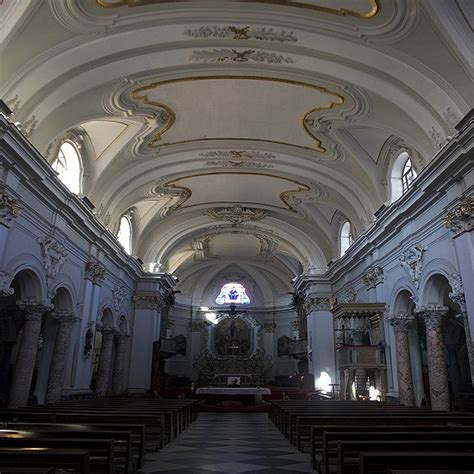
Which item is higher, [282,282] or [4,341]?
[282,282]

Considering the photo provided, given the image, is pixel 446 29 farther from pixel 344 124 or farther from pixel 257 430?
pixel 257 430

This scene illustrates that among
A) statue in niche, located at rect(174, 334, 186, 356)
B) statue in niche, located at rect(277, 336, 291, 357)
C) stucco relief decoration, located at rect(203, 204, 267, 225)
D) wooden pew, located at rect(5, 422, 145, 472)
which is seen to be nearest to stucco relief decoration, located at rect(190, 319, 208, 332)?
statue in niche, located at rect(174, 334, 186, 356)

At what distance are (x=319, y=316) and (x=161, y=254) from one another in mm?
7503

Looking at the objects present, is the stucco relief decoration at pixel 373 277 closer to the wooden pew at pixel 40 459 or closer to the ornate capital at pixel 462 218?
the ornate capital at pixel 462 218

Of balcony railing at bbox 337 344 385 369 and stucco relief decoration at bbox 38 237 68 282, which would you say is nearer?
stucco relief decoration at bbox 38 237 68 282

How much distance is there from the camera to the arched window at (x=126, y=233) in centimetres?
1792

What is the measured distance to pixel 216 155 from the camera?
14484 millimetres

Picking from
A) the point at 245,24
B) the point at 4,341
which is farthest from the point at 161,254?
the point at 245,24

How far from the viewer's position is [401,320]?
40.7 ft

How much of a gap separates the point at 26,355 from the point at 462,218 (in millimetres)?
9696

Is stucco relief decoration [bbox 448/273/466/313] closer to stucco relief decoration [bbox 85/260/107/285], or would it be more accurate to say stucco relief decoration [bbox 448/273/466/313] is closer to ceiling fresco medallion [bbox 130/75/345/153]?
ceiling fresco medallion [bbox 130/75/345/153]

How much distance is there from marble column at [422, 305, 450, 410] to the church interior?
0.16 ft

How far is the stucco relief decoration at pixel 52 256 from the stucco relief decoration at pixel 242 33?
19.1 ft

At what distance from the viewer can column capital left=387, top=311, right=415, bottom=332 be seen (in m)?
12.4
